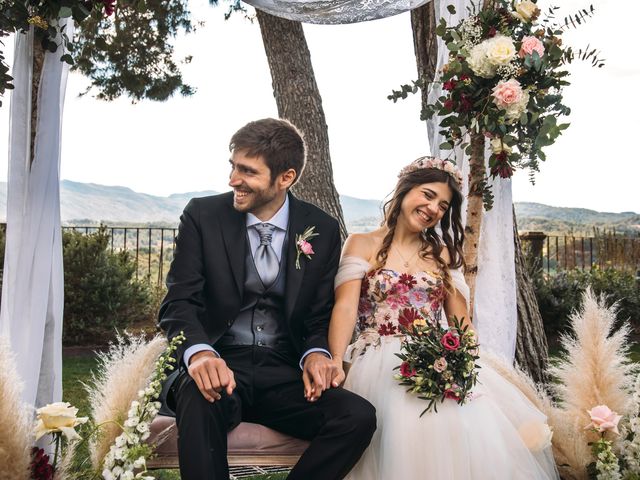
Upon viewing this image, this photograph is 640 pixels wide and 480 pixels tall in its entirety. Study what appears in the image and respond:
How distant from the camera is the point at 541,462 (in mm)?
2621

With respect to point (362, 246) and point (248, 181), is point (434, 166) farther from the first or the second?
point (248, 181)

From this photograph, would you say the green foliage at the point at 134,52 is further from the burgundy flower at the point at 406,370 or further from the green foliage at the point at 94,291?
the burgundy flower at the point at 406,370

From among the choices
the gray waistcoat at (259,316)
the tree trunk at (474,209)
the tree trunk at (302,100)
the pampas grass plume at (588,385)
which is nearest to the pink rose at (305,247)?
the gray waistcoat at (259,316)

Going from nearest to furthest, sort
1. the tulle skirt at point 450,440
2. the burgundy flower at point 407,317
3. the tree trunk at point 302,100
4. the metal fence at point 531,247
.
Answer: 1. the tulle skirt at point 450,440
2. the burgundy flower at point 407,317
3. the tree trunk at point 302,100
4. the metal fence at point 531,247

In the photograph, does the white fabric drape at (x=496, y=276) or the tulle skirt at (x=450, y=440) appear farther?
the white fabric drape at (x=496, y=276)

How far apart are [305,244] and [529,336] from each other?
2090 mm

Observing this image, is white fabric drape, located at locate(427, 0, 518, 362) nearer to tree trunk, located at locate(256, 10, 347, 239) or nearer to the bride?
the bride

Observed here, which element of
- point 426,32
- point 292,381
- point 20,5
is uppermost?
point 426,32

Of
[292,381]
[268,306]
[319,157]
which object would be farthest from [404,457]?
[319,157]

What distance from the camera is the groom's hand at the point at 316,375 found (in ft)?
8.11

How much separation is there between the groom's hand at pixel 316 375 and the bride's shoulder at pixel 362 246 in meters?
0.63

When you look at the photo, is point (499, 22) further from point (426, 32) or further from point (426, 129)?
point (426, 32)

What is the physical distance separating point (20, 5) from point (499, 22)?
206 centimetres

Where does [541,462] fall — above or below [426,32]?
below
